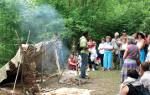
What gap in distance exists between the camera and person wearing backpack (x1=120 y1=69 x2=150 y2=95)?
7480mm

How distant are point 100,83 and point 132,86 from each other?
7.75 m

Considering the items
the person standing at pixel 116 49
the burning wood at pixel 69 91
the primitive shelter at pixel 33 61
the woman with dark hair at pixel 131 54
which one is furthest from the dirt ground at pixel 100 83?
the person standing at pixel 116 49

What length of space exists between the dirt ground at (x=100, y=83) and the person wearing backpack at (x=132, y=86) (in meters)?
5.14

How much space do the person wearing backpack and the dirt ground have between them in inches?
202

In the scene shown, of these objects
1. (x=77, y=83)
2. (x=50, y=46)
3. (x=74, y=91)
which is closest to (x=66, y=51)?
(x=50, y=46)

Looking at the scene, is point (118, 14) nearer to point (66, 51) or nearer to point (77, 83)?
point (66, 51)

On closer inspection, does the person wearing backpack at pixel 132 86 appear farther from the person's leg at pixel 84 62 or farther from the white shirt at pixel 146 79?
the person's leg at pixel 84 62

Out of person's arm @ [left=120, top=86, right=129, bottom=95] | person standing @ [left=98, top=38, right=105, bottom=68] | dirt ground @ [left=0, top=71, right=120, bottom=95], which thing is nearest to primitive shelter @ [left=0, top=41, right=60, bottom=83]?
dirt ground @ [left=0, top=71, right=120, bottom=95]

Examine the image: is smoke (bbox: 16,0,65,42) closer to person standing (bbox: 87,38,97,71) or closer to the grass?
person standing (bbox: 87,38,97,71)

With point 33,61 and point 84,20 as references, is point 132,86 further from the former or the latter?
point 84,20

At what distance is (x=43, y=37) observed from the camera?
2195 centimetres

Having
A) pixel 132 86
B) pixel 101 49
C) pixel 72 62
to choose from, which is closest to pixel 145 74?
pixel 132 86

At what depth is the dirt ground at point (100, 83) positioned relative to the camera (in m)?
13.6

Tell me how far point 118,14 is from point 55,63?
702cm
